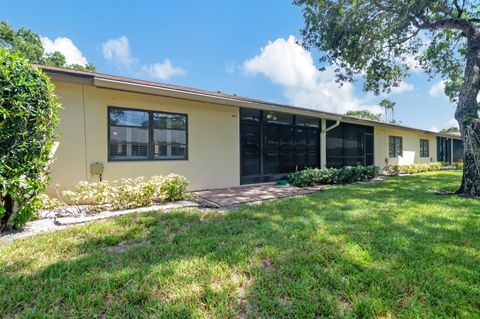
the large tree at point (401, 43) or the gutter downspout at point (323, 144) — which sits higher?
the large tree at point (401, 43)

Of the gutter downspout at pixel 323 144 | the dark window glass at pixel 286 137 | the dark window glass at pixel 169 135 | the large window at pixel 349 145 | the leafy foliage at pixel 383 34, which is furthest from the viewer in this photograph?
the large window at pixel 349 145

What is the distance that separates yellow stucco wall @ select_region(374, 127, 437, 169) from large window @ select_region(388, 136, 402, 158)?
0.71 feet

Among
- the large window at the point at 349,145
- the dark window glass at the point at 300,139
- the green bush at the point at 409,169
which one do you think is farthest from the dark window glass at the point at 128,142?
the green bush at the point at 409,169

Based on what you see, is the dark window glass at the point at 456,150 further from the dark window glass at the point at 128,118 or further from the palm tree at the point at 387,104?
the dark window glass at the point at 128,118

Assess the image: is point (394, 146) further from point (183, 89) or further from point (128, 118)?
point (128, 118)

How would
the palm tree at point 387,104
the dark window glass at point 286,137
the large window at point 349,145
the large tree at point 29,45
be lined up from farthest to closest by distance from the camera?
the palm tree at point 387,104 → the large tree at point 29,45 → the large window at point 349,145 → the dark window glass at point 286,137

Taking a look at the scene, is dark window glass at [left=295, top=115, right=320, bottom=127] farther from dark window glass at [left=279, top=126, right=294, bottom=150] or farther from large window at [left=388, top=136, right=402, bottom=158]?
large window at [left=388, top=136, right=402, bottom=158]

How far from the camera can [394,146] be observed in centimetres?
1557

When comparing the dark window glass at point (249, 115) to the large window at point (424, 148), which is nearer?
the dark window glass at point (249, 115)

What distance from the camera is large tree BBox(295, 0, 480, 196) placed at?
6.77 m

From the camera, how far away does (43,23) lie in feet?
41.8

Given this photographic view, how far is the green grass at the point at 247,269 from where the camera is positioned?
1.96 m

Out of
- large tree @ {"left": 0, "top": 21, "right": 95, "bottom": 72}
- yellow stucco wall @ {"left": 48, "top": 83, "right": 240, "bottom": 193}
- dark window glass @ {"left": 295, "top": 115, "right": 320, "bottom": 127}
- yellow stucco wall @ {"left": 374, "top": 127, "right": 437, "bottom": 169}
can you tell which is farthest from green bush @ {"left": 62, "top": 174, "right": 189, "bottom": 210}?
large tree @ {"left": 0, "top": 21, "right": 95, "bottom": 72}

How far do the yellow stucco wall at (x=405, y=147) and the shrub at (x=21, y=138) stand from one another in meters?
15.0
